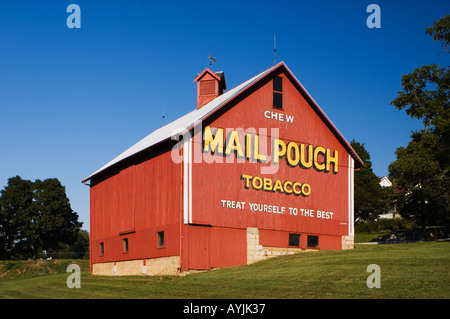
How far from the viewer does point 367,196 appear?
2904 inches

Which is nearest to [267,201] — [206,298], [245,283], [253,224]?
[253,224]

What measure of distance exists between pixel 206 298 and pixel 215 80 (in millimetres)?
21274

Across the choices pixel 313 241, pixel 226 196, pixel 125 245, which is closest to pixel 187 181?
pixel 226 196

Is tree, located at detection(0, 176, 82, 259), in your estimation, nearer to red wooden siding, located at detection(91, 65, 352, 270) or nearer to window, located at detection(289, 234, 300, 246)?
red wooden siding, located at detection(91, 65, 352, 270)

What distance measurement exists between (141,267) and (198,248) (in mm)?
5007

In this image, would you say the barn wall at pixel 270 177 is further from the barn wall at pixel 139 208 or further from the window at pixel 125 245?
the window at pixel 125 245

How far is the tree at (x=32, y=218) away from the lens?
7625 centimetres

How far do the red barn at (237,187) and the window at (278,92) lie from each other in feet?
0.19

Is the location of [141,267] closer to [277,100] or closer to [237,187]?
[237,187]

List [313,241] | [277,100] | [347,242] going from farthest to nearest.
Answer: [347,242] < [313,241] < [277,100]

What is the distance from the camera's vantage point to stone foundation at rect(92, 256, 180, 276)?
3030 centimetres

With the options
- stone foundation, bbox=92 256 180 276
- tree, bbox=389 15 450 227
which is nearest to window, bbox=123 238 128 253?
stone foundation, bbox=92 256 180 276

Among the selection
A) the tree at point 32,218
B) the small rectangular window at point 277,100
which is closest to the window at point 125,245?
the small rectangular window at point 277,100
